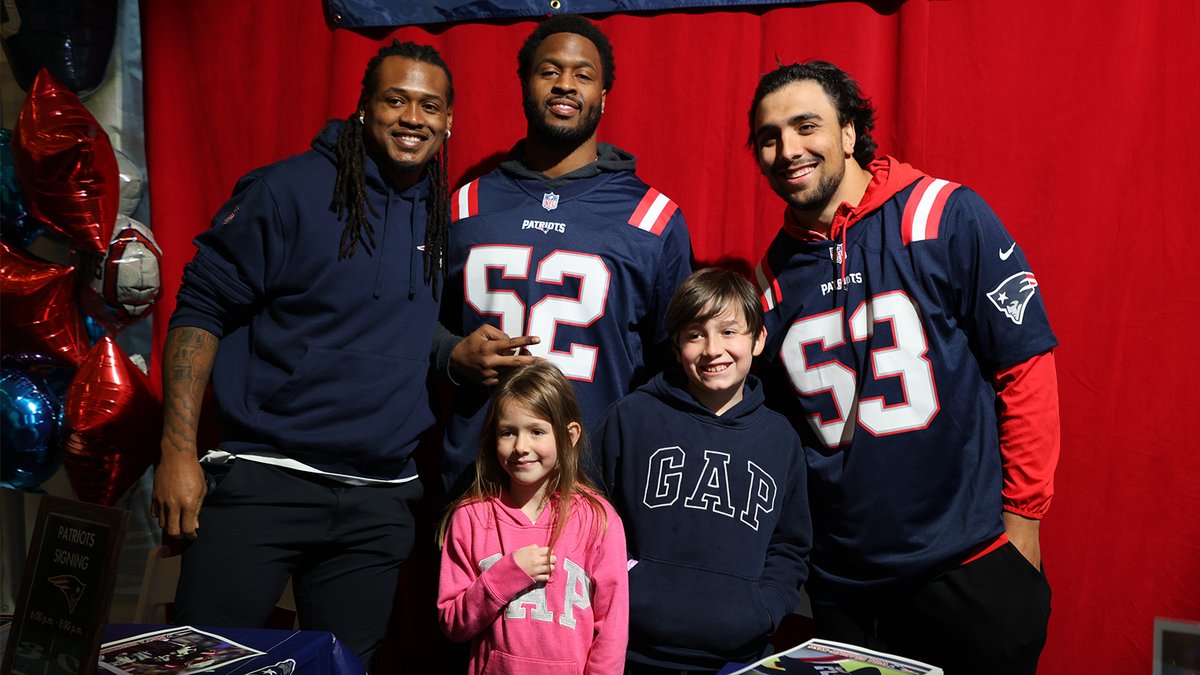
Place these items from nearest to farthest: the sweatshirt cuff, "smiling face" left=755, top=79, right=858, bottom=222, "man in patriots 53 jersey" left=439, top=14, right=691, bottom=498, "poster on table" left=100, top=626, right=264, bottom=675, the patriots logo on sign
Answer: "poster on table" left=100, top=626, right=264, bottom=675
the sweatshirt cuff
the patriots logo on sign
"smiling face" left=755, top=79, right=858, bottom=222
"man in patriots 53 jersey" left=439, top=14, right=691, bottom=498

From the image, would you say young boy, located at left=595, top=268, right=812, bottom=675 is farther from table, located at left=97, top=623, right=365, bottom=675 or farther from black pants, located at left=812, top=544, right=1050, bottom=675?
table, located at left=97, top=623, right=365, bottom=675

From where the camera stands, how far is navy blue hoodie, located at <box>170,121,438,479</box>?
1745 mm

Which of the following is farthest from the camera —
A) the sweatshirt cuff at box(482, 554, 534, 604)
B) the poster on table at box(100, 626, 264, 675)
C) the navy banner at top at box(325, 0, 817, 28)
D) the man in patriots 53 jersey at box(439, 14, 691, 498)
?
the navy banner at top at box(325, 0, 817, 28)

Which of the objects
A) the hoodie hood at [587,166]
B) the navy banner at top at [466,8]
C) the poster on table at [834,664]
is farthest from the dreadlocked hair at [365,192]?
the poster on table at [834,664]

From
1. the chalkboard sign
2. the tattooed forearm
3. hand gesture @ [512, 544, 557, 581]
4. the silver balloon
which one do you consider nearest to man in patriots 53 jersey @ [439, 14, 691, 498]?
hand gesture @ [512, 544, 557, 581]

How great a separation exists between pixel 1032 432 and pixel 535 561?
86 centimetres

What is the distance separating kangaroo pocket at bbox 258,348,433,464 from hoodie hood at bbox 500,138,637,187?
1.55 ft

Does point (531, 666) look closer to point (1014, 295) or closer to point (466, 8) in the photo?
point (1014, 295)

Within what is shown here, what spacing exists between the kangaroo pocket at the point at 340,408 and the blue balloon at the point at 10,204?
0.89 m

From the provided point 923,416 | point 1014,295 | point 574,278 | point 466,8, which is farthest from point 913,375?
point 466,8

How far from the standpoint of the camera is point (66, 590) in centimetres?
104

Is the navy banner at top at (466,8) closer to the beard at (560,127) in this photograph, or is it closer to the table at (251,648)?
the beard at (560,127)

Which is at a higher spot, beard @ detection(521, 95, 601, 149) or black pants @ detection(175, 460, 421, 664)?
beard @ detection(521, 95, 601, 149)

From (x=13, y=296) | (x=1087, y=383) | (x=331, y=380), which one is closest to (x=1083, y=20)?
(x=1087, y=383)
